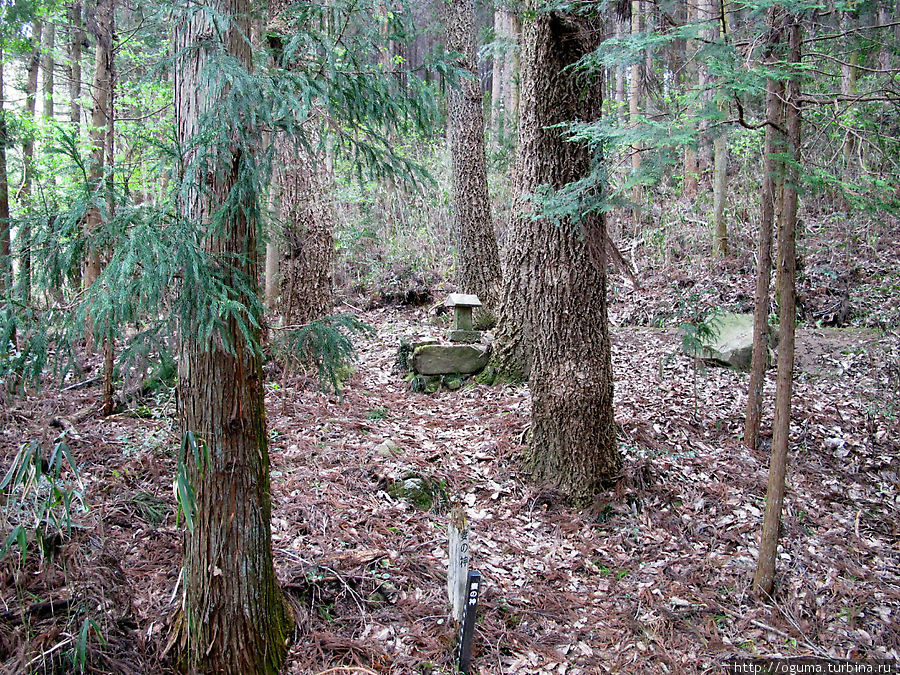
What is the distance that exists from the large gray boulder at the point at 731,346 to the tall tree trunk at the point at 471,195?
3.44m

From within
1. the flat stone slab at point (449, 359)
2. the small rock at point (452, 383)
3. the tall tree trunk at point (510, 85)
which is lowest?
the small rock at point (452, 383)

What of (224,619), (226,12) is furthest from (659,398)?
(226,12)

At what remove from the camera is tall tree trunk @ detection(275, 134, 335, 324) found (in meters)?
7.79

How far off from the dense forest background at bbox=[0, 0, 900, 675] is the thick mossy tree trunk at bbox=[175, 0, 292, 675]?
0.02m

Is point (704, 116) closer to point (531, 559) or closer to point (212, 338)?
point (212, 338)

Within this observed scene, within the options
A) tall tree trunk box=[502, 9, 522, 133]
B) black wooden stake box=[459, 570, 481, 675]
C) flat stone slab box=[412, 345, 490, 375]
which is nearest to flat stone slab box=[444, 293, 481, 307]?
flat stone slab box=[412, 345, 490, 375]

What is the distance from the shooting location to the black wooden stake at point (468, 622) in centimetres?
349

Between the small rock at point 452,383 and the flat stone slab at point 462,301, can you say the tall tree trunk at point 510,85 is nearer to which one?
the flat stone slab at point 462,301

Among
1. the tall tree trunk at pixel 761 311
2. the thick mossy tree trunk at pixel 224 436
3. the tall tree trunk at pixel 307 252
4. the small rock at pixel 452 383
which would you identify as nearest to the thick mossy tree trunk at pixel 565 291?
the tall tree trunk at pixel 761 311

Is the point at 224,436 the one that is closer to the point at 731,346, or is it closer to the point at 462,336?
the point at 462,336

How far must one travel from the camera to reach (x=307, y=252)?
7988 mm

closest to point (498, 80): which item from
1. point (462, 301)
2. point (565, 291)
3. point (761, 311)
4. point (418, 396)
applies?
point (462, 301)

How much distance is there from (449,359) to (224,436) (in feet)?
17.3

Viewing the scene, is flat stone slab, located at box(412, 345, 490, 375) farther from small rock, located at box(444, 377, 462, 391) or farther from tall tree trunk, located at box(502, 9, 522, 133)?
tall tree trunk, located at box(502, 9, 522, 133)
